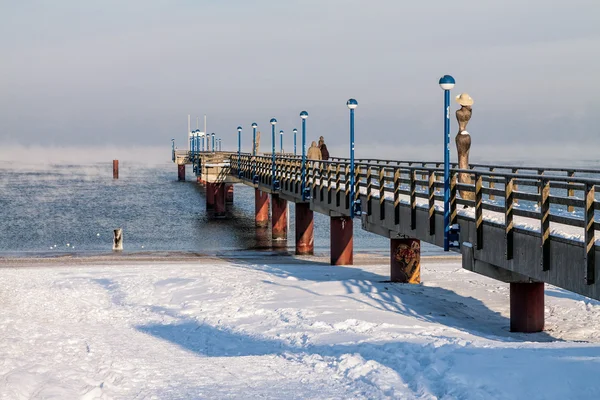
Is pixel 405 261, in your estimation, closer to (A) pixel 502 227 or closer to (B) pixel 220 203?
(A) pixel 502 227

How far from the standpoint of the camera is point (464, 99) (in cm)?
1967

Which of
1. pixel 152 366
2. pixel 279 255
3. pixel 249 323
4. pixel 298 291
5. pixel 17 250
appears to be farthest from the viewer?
pixel 17 250

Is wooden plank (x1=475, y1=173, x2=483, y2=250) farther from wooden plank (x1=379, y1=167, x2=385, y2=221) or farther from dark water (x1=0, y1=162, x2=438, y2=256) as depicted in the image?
dark water (x1=0, y1=162, x2=438, y2=256)

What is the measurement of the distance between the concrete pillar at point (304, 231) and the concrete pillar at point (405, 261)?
13436mm

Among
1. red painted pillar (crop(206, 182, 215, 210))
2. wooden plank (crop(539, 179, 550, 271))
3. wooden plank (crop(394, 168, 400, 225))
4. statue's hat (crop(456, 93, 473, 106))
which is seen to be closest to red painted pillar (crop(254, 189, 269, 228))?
red painted pillar (crop(206, 182, 215, 210))

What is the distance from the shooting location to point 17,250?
130 feet

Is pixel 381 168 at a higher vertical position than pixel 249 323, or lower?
higher

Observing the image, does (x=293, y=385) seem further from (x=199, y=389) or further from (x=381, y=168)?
(x=381, y=168)

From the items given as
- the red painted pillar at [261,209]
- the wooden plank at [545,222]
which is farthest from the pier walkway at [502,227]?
the red painted pillar at [261,209]

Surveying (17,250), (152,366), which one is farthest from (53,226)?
(152,366)

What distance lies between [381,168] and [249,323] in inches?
262

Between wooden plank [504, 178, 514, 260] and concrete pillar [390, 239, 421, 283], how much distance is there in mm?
8625

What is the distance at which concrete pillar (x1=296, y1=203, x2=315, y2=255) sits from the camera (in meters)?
36.2

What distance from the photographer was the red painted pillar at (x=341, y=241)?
2880 cm
